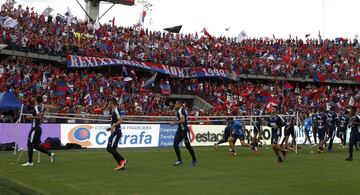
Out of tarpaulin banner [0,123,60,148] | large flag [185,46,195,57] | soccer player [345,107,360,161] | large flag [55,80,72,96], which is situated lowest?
tarpaulin banner [0,123,60,148]

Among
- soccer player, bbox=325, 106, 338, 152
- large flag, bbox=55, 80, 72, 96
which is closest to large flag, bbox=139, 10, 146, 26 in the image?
large flag, bbox=55, 80, 72, 96

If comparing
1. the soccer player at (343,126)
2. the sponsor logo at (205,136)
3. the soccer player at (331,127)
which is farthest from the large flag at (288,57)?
the soccer player at (331,127)

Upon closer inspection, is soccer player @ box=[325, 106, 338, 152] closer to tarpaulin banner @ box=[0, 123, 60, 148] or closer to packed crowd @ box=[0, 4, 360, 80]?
tarpaulin banner @ box=[0, 123, 60, 148]

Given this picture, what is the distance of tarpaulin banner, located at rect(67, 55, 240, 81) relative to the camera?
37906mm

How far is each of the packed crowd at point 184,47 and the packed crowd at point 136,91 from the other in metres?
1.51

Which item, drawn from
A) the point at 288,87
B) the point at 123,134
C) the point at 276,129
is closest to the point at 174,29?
the point at 288,87

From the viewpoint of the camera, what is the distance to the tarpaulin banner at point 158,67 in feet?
124

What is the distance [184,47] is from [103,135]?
70.0 feet

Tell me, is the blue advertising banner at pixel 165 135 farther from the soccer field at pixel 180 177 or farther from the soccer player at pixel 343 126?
the soccer field at pixel 180 177

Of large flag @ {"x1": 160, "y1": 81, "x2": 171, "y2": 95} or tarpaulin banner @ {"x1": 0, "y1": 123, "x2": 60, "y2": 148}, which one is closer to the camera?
tarpaulin banner @ {"x1": 0, "y1": 123, "x2": 60, "y2": 148}

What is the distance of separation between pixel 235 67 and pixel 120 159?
113 feet

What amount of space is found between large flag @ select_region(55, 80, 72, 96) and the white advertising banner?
20.8 feet

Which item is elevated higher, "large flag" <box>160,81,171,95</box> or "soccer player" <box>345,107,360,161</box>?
"large flag" <box>160,81,171,95</box>

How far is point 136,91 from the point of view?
125 ft
